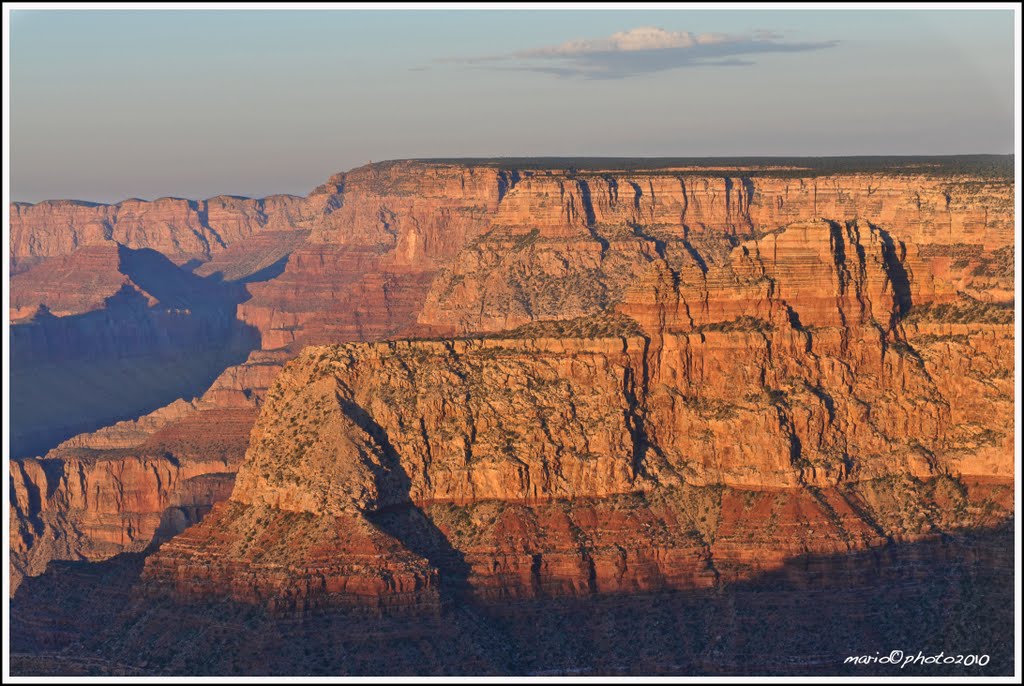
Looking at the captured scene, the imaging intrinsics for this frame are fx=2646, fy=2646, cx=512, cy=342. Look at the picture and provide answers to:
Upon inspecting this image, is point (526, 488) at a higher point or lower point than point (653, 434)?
lower

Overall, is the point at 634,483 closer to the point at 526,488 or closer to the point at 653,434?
the point at 653,434

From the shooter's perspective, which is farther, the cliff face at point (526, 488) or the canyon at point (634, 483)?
the cliff face at point (526, 488)

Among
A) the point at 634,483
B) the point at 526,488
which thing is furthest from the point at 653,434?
the point at 526,488

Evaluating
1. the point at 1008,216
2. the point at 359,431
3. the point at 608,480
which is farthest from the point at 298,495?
the point at 1008,216

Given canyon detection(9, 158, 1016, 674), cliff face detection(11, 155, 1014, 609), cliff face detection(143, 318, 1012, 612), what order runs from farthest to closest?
cliff face detection(11, 155, 1014, 609), cliff face detection(143, 318, 1012, 612), canyon detection(9, 158, 1016, 674)

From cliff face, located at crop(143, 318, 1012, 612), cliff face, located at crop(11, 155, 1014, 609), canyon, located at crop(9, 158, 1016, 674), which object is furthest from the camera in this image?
cliff face, located at crop(11, 155, 1014, 609)

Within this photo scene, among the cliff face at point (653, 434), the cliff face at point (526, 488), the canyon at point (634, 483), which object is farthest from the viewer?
the cliff face at point (653, 434)

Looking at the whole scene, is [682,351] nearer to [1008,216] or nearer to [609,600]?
[609,600]

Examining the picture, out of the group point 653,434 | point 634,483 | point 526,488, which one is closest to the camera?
point 526,488

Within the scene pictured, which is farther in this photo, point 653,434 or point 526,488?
point 653,434

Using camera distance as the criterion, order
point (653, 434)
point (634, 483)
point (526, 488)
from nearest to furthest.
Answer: point (526, 488)
point (634, 483)
point (653, 434)

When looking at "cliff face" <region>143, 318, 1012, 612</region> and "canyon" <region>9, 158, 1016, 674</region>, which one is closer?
"canyon" <region>9, 158, 1016, 674</region>
